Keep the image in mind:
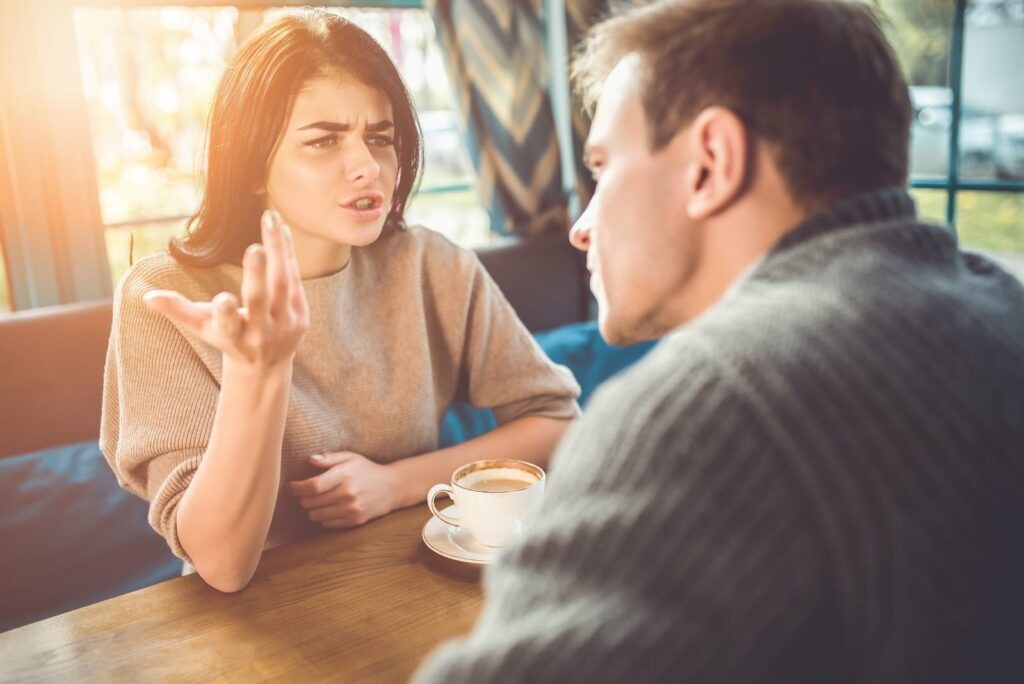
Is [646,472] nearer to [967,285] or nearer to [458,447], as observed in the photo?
[967,285]

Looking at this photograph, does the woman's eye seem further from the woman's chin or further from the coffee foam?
the coffee foam

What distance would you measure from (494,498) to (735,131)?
50 centimetres

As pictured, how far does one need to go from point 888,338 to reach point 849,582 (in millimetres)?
144

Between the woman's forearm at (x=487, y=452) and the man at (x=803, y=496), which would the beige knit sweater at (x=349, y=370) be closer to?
the woman's forearm at (x=487, y=452)

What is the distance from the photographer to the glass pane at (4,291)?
6.23 ft

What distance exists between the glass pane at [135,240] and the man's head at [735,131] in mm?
1559

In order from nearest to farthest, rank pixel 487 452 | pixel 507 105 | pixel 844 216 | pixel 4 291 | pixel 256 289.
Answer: pixel 844 216 < pixel 256 289 < pixel 487 452 < pixel 4 291 < pixel 507 105

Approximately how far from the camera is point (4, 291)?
192 cm

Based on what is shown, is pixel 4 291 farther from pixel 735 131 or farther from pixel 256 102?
pixel 735 131

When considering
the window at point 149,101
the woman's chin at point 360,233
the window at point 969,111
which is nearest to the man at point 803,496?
the woman's chin at point 360,233

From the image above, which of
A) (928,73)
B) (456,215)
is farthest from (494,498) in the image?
(928,73)

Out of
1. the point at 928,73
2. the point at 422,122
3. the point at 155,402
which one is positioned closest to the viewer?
the point at 155,402

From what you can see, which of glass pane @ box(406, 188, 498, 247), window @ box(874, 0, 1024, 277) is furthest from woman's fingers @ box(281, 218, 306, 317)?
window @ box(874, 0, 1024, 277)

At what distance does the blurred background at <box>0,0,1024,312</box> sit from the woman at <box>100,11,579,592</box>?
19 centimetres
